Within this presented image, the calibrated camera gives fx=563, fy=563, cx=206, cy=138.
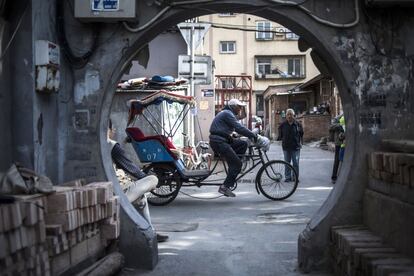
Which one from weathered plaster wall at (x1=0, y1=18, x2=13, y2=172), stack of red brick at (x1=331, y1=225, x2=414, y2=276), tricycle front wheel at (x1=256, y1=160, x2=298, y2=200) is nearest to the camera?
stack of red brick at (x1=331, y1=225, x2=414, y2=276)

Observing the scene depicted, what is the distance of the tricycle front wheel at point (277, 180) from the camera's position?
1207 centimetres

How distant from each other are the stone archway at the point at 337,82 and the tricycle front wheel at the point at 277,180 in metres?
5.11

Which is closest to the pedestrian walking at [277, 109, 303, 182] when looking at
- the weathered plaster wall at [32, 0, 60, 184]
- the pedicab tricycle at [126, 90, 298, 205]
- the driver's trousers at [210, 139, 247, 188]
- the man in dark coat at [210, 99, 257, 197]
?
the pedicab tricycle at [126, 90, 298, 205]

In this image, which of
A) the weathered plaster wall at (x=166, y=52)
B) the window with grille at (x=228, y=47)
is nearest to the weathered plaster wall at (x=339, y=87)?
the weathered plaster wall at (x=166, y=52)

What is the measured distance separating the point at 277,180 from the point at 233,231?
326 centimetres

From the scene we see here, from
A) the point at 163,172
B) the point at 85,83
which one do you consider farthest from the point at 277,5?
the point at 163,172

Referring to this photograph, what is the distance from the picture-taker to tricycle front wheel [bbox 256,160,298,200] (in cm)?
1207

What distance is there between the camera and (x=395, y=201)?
221 inches

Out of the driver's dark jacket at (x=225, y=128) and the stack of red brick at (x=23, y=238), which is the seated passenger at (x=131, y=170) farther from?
the driver's dark jacket at (x=225, y=128)

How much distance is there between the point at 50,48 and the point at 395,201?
3.98 meters

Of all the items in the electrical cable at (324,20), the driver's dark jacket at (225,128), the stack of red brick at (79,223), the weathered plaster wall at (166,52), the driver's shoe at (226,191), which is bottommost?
the driver's shoe at (226,191)

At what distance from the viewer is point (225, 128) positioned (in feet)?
39.0

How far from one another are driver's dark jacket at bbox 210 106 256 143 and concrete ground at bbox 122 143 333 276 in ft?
4.58

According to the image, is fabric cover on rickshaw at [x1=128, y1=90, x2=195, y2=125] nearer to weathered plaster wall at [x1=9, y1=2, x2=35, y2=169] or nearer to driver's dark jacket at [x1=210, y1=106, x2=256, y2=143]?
driver's dark jacket at [x1=210, y1=106, x2=256, y2=143]
